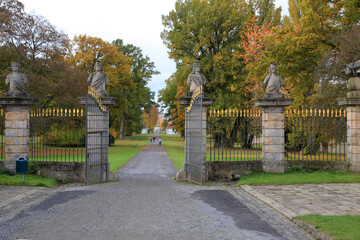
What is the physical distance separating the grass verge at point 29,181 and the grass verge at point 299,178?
19.8 feet

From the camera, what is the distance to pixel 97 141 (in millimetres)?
10211

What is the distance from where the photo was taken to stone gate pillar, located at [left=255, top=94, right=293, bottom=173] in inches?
421

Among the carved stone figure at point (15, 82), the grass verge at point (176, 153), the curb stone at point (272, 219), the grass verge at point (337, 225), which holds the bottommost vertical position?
the grass verge at point (176, 153)

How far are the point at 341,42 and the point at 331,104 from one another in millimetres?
3217

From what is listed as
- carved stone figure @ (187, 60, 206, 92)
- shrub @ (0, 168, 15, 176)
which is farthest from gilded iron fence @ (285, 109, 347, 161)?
shrub @ (0, 168, 15, 176)

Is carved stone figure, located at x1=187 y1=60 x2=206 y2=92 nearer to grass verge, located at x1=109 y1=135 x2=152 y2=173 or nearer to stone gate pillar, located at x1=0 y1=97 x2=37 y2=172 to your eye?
stone gate pillar, located at x1=0 y1=97 x2=37 y2=172

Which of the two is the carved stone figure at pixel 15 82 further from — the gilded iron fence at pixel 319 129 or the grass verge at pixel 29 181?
the gilded iron fence at pixel 319 129

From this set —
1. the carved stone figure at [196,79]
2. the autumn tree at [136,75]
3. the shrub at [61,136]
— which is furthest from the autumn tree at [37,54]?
the autumn tree at [136,75]

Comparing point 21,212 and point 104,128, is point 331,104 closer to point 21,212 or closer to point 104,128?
point 104,128

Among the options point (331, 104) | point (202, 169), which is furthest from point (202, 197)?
point (331, 104)

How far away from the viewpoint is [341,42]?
50.8ft

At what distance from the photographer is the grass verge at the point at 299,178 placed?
953 cm

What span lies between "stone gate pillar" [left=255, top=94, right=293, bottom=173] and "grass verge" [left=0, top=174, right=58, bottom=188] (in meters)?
7.37

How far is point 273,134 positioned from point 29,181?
8325 millimetres
